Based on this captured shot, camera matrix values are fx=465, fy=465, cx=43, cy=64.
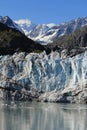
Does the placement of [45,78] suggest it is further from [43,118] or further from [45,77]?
[43,118]

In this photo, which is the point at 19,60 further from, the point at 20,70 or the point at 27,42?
the point at 27,42

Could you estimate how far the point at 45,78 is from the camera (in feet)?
132

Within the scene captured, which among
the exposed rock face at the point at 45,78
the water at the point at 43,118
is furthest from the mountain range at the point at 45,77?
the water at the point at 43,118

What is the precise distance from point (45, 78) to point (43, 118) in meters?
12.9

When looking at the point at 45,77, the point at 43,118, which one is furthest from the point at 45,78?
the point at 43,118

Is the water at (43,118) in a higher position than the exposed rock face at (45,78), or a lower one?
lower

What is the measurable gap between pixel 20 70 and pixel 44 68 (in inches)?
93.3

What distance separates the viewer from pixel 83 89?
128 feet

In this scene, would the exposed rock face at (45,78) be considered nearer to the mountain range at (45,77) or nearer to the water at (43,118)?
the mountain range at (45,77)

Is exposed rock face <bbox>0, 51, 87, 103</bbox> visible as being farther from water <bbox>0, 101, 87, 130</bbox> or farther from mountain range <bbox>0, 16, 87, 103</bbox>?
water <bbox>0, 101, 87, 130</bbox>

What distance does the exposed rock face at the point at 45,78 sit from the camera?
39344 mm

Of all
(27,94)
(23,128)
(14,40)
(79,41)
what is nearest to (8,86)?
(27,94)

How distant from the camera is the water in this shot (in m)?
23.7

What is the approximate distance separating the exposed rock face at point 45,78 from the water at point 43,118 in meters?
4.76
